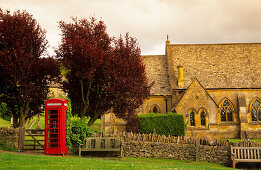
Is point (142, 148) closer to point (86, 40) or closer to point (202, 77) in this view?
point (86, 40)

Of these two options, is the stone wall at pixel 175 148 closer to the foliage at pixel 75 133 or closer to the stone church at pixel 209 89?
the foliage at pixel 75 133

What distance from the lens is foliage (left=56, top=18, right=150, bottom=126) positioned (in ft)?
55.9

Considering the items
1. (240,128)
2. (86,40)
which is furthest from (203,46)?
(86,40)

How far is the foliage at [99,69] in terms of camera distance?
17047mm

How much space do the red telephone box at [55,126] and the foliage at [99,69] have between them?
10.9 feet

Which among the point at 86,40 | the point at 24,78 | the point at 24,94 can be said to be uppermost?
the point at 86,40

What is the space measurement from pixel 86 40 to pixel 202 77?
19.0m

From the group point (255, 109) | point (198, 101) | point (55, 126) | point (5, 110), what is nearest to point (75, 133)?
point (55, 126)

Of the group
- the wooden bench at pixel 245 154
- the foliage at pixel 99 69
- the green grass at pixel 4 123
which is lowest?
the wooden bench at pixel 245 154

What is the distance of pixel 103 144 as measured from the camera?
1541 centimetres

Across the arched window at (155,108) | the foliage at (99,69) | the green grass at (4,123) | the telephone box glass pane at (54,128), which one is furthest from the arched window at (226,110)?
the green grass at (4,123)

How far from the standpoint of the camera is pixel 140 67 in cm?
1959

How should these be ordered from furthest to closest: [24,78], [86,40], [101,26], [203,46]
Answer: [203,46] → [101,26] → [86,40] → [24,78]

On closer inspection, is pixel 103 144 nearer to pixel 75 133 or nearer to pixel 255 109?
pixel 75 133
